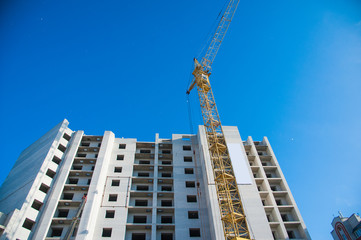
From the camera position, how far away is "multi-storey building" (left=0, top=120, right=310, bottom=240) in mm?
37344

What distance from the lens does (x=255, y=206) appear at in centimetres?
3959

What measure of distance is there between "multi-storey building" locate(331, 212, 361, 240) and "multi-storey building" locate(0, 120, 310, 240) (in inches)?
329

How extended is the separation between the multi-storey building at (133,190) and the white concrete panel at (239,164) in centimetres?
18

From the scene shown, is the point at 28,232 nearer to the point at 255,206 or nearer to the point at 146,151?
the point at 146,151

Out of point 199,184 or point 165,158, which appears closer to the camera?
point 199,184

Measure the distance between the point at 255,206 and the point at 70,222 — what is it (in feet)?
93.8

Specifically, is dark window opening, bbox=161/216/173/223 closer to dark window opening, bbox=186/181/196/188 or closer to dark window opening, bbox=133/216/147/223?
dark window opening, bbox=133/216/147/223

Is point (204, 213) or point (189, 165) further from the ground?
point (189, 165)

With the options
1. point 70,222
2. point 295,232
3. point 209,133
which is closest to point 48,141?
point 70,222

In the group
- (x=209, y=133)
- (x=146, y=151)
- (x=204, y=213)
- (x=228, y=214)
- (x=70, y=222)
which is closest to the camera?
(x=228, y=214)

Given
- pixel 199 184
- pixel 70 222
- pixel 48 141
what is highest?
pixel 48 141

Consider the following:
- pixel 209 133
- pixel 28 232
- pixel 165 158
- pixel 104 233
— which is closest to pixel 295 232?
pixel 209 133

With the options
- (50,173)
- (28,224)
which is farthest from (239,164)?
(28,224)

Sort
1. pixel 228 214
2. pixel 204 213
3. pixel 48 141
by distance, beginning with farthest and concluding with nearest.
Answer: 1. pixel 48 141
2. pixel 204 213
3. pixel 228 214
